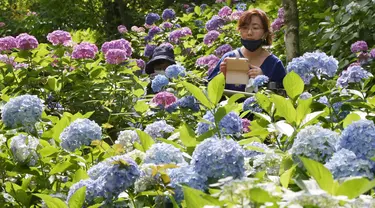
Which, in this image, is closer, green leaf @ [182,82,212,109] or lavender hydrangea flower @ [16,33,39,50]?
green leaf @ [182,82,212,109]

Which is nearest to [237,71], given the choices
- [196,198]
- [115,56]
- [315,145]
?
[115,56]

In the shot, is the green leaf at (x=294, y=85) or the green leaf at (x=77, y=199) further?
the green leaf at (x=294, y=85)

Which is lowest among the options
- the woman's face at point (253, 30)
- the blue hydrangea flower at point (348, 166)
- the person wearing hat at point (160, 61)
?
the person wearing hat at point (160, 61)

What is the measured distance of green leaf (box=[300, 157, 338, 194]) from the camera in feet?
4.33

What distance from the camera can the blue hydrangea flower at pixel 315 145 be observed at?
5.61 feet

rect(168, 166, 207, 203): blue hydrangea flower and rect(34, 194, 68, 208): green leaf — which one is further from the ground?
rect(168, 166, 207, 203): blue hydrangea flower

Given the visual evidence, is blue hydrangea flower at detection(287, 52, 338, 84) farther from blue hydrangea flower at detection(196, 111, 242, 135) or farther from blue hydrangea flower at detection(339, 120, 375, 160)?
blue hydrangea flower at detection(339, 120, 375, 160)

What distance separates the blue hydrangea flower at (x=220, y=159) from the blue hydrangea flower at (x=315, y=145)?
164 millimetres

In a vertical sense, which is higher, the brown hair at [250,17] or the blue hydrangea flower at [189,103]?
the brown hair at [250,17]

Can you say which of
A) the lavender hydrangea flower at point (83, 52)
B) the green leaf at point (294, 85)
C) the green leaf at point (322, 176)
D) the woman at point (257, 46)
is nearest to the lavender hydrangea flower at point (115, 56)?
the lavender hydrangea flower at point (83, 52)

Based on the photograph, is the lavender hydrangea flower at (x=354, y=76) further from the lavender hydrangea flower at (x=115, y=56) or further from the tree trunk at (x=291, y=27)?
the tree trunk at (x=291, y=27)

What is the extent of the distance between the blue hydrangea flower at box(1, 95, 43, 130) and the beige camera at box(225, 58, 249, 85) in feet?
5.68

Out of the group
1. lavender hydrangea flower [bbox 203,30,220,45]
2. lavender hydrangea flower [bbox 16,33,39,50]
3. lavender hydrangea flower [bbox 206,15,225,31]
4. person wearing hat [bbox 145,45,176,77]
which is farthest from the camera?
lavender hydrangea flower [bbox 206,15,225,31]

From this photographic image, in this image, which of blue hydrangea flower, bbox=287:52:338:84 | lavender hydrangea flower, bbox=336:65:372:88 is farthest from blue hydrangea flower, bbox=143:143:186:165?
lavender hydrangea flower, bbox=336:65:372:88
